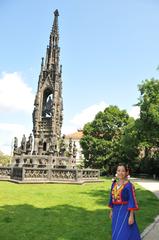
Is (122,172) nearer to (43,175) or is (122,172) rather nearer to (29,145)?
(43,175)

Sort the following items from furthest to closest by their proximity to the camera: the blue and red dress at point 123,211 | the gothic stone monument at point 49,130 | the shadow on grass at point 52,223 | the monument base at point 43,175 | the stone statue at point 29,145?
the stone statue at point 29,145 → the gothic stone monument at point 49,130 → the monument base at point 43,175 → the shadow on grass at point 52,223 → the blue and red dress at point 123,211

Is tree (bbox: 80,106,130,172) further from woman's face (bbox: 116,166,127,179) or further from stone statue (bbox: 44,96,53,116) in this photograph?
woman's face (bbox: 116,166,127,179)

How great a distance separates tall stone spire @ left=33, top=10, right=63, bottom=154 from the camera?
129ft

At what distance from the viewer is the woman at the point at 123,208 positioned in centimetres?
579

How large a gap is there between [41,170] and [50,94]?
18.3 metres

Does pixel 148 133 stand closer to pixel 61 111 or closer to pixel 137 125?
pixel 137 125

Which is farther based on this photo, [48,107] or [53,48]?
[53,48]

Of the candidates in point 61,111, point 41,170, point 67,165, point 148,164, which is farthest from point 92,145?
A: point 41,170

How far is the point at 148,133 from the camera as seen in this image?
39469 mm

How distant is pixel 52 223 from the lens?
30.1 feet

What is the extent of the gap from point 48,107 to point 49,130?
354 cm

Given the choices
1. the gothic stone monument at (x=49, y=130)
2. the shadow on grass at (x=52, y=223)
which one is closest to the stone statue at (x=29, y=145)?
the gothic stone monument at (x=49, y=130)

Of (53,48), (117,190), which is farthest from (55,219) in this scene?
(53,48)

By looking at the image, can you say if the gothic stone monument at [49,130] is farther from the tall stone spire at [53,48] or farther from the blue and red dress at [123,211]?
the blue and red dress at [123,211]
